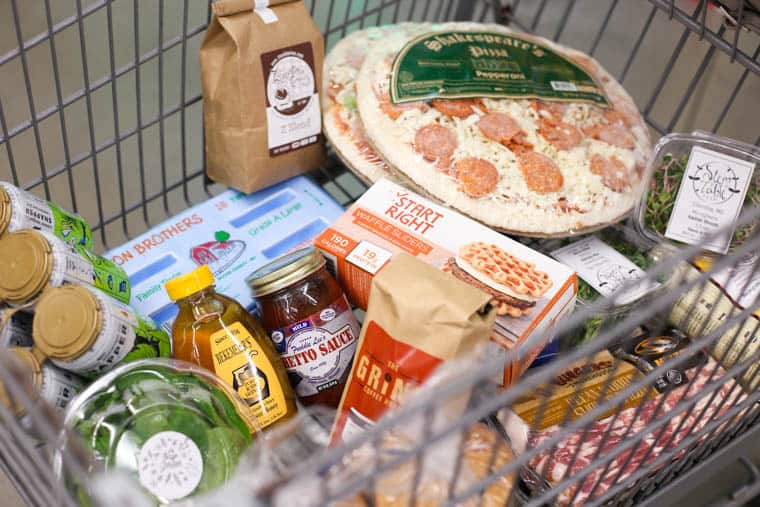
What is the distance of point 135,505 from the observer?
0.46 m

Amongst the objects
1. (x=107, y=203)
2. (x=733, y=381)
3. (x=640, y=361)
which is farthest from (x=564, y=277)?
(x=107, y=203)

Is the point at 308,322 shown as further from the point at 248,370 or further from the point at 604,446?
the point at 604,446

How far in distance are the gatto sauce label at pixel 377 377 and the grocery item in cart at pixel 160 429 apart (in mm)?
108

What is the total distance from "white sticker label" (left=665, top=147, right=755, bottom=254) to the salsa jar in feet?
1.61

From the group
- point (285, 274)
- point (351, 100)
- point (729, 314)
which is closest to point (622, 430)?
point (729, 314)

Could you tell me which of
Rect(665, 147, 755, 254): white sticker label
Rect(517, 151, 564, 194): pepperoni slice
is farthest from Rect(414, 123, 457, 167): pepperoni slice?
Rect(665, 147, 755, 254): white sticker label

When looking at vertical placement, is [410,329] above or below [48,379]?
above

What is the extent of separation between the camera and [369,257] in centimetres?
92

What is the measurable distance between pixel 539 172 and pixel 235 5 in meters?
0.48

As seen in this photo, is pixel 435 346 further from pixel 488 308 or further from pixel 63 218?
pixel 63 218

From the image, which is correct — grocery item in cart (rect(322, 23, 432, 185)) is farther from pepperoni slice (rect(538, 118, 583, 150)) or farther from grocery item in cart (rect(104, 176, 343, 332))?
pepperoni slice (rect(538, 118, 583, 150))

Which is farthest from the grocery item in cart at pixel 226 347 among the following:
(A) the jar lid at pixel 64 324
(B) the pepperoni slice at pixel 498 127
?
(B) the pepperoni slice at pixel 498 127

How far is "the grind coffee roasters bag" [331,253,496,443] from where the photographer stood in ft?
2.29

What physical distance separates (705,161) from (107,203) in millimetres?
1081
